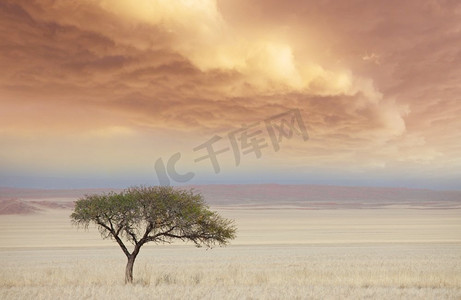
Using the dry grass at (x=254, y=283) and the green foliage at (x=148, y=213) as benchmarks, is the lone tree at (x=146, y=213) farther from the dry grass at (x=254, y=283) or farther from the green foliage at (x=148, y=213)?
the dry grass at (x=254, y=283)

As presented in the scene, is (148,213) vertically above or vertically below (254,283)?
above

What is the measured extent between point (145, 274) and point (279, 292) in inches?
378

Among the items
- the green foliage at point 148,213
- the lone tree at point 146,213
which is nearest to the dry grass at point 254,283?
the lone tree at point 146,213

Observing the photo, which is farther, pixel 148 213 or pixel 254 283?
A: pixel 254 283

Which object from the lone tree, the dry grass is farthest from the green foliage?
the dry grass

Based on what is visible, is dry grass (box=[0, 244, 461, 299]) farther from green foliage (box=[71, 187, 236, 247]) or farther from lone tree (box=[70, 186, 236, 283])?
green foliage (box=[71, 187, 236, 247])

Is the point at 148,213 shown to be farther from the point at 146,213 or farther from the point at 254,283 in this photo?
the point at 254,283

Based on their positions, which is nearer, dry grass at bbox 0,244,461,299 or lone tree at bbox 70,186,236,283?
dry grass at bbox 0,244,461,299

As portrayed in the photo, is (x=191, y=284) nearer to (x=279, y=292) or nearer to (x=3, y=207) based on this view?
(x=279, y=292)

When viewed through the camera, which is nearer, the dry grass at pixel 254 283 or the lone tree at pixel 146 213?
the dry grass at pixel 254 283

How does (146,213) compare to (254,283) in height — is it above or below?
above

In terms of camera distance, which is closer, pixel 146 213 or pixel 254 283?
pixel 146 213

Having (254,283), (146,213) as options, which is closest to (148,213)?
(146,213)

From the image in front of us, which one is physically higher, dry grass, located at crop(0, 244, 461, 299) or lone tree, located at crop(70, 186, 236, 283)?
lone tree, located at crop(70, 186, 236, 283)
